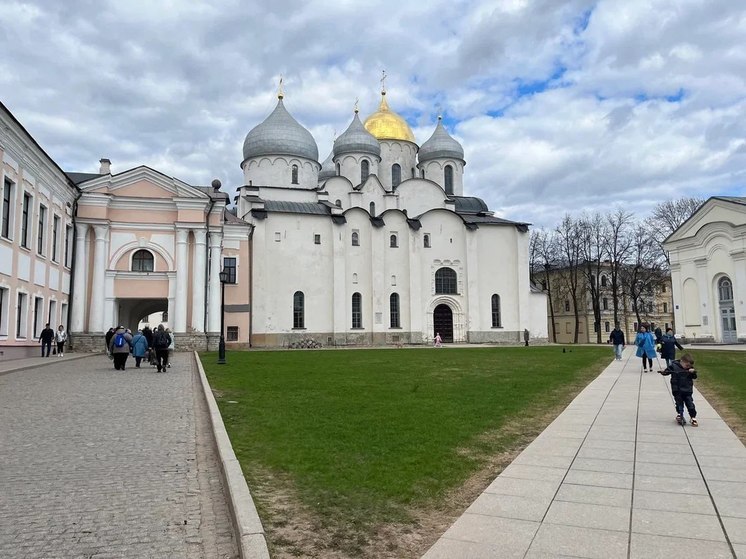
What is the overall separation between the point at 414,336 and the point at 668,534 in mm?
42520

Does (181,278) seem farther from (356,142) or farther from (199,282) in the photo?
(356,142)

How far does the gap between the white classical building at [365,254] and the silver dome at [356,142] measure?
0.09 meters

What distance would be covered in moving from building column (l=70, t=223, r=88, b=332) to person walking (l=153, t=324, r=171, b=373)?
15.1 meters

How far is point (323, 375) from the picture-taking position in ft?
57.9

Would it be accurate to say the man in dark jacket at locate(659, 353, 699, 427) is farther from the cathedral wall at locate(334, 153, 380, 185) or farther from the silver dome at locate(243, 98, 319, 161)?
the cathedral wall at locate(334, 153, 380, 185)

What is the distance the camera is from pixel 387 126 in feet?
188

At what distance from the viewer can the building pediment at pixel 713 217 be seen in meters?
41.3

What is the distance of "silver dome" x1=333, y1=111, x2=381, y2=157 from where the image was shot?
52.7 m

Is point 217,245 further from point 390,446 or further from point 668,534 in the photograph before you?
point 668,534

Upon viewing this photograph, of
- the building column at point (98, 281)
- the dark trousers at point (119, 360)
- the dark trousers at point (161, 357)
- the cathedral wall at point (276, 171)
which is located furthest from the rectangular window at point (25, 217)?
the cathedral wall at point (276, 171)

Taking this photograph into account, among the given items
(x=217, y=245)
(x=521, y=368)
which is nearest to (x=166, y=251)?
(x=217, y=245)

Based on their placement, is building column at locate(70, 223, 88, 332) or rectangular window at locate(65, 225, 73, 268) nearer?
rectangular window at locate(65, 225, 73, 268)

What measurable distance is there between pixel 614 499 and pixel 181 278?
3218cm

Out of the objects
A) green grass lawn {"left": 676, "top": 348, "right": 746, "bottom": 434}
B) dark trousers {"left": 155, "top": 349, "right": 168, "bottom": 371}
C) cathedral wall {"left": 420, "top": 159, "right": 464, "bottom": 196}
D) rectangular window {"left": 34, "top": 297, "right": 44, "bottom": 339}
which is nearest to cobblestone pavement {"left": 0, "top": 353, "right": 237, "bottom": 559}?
dark trousers {"left": 155, "top": 349, "right": 168, "bottom": 371}
